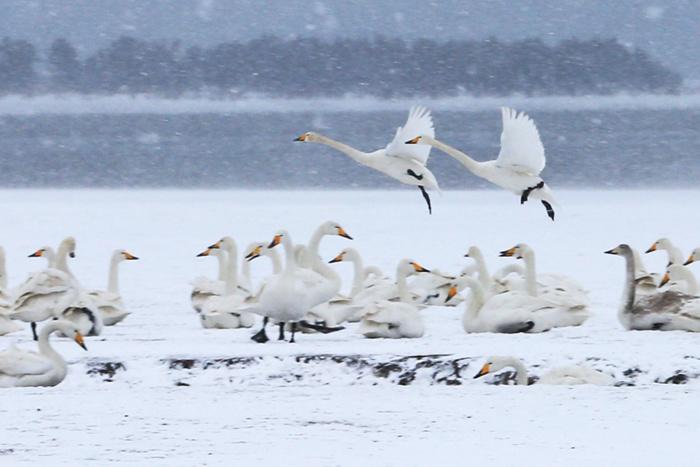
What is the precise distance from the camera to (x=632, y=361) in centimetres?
787

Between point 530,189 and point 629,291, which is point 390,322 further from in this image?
point 530,189

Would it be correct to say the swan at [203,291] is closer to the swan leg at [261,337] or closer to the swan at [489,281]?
the swan leg at [261,337]

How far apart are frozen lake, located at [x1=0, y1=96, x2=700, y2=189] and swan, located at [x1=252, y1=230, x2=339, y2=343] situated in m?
36.7

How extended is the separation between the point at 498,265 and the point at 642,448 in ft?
28.1

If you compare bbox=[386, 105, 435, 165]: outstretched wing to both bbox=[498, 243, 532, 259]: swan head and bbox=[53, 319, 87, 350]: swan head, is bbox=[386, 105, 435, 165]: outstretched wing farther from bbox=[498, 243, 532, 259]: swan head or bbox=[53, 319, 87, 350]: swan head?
bbox=[53, 319, 87, 350]: swan head

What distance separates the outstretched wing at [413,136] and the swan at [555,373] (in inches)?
182

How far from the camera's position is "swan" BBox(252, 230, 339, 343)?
8.95 m

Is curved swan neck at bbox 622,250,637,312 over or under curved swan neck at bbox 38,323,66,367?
over

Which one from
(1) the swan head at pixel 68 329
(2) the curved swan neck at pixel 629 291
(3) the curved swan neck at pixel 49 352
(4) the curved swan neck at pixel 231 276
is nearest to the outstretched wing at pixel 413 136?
(4) the curved swan neck at pixel 231 276

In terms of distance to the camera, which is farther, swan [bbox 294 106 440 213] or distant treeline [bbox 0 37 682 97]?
distant treeline [bbox 0 37 682 97]

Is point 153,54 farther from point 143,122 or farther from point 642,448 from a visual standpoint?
point 642,448

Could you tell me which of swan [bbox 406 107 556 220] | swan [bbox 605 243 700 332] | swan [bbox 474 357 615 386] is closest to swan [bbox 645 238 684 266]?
swan [bbox 406 107 556 220]

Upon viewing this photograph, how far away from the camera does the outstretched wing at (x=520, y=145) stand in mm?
11648

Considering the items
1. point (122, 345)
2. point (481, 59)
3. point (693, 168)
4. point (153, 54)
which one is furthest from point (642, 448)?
point (153, 54)
